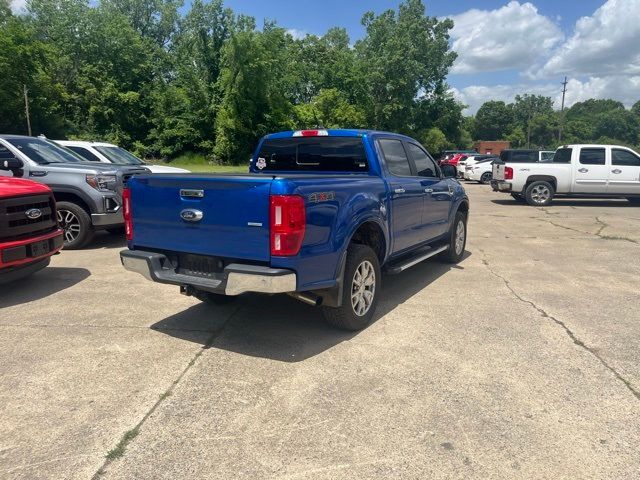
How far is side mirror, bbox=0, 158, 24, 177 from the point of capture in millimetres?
7754

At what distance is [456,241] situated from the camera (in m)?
7.69

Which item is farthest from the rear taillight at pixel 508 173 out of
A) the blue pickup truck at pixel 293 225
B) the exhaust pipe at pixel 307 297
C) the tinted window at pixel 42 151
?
the exhaust pipe at pixel 307 297

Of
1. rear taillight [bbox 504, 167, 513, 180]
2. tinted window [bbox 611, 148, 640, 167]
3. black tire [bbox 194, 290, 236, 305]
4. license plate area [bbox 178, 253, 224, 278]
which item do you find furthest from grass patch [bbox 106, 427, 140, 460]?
tinted window [bbox 611, 148, 640, 167]

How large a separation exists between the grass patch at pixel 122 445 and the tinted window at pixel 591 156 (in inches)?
639

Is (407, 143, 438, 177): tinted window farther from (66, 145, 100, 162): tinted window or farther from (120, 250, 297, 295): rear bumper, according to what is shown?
(66, 145, 100, 162): tinted window

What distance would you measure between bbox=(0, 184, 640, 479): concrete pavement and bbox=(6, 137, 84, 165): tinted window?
3.21m

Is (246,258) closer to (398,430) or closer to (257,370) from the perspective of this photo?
(257,370)

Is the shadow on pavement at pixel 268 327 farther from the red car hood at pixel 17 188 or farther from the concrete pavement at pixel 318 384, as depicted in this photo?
the red car hood at pixel 17 188

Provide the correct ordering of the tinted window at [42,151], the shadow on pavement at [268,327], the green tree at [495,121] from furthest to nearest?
the green tree at [495,121]
the tinted window at [42,151]
the shadow on pavement at [268,327]

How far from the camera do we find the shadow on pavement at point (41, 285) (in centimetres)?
578

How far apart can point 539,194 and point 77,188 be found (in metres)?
13.7

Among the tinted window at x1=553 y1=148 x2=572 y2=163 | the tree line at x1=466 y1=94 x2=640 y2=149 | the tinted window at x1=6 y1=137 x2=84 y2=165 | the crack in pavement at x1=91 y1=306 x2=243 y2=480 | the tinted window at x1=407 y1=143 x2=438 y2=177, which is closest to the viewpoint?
the crack in pavement at x1=91 y1=306 x2=243 y2=480

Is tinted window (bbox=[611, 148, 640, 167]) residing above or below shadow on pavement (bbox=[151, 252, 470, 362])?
above

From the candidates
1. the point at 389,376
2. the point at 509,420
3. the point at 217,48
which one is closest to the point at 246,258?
the point at 389,376
